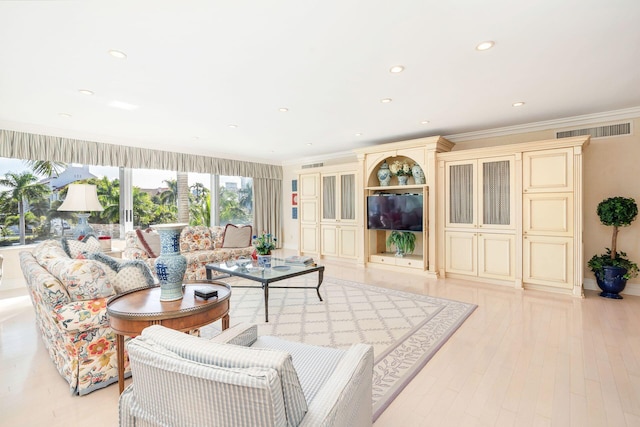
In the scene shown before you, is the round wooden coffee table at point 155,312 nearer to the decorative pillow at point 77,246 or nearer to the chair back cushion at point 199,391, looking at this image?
the chair back cushion at point 199,391

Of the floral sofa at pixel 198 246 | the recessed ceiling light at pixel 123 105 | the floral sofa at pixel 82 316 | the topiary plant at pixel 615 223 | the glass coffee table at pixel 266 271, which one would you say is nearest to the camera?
the floral sofa at pixel 82 316

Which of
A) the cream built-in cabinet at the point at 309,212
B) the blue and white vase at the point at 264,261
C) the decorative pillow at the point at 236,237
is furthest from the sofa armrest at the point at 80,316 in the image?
the cream built-in cabinet at the point at 309,212

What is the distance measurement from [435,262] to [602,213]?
2.26 metres

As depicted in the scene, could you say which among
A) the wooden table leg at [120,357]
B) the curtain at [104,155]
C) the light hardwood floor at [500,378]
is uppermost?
the curtain at [104,155]

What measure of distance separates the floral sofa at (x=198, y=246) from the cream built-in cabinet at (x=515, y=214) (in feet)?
11.7

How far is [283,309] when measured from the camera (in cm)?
372

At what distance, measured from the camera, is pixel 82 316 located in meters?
2.05

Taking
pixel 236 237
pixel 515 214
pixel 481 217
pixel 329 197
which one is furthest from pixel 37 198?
pixel 515 214

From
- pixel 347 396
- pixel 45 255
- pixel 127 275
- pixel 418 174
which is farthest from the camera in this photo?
pixel 418 174

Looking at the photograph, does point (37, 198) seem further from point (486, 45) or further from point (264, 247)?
point (486, 45)

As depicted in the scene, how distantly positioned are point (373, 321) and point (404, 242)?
2.77 m

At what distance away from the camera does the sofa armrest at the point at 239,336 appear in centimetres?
163

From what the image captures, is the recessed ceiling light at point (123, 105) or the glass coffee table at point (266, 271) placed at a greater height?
the recessed ceiling light at point (123, 105)

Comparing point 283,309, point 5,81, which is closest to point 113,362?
point 283,309
